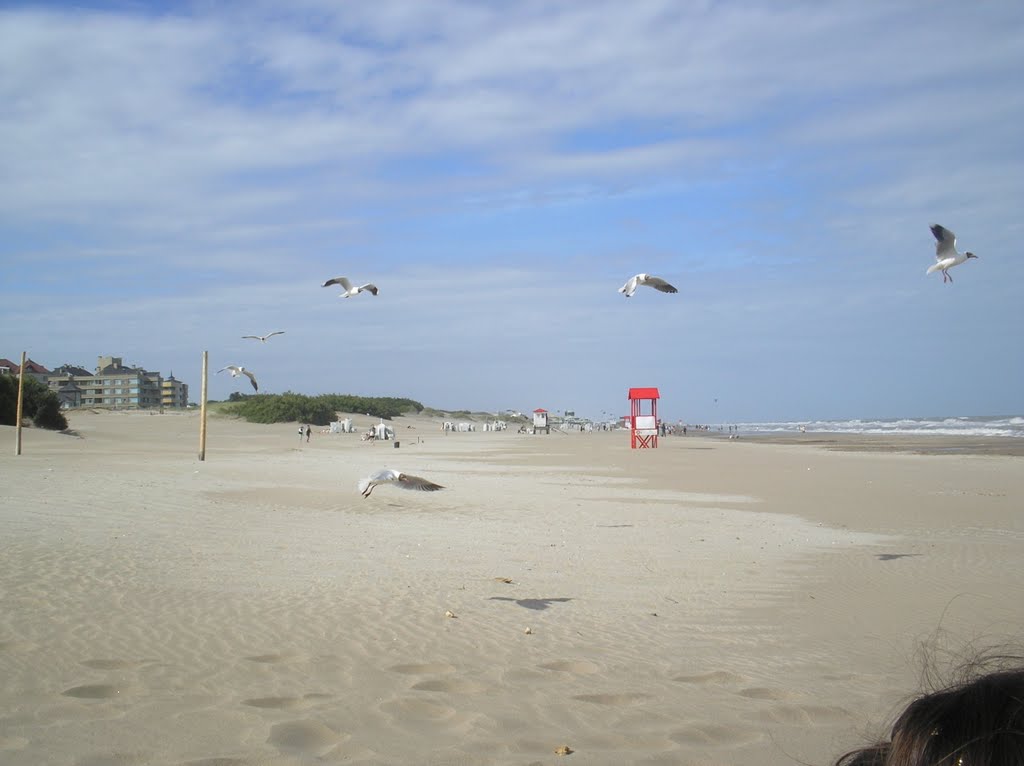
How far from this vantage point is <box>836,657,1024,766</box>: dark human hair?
1376mm

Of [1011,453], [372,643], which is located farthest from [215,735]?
[1011,453]

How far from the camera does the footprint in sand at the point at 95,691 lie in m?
4.95

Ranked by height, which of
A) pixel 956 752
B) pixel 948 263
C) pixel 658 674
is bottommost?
pixel 658 674

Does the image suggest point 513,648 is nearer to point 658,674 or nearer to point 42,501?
point 658,674

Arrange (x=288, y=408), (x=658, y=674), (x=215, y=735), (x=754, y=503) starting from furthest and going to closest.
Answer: (x=288, y=408) < (x=754, y=503) < (x=658, y=674) < (x=215, y=735)

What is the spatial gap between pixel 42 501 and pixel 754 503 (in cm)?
1347

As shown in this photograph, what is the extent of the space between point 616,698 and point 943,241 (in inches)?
505

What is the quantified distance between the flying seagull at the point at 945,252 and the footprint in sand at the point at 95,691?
1388 centimetres

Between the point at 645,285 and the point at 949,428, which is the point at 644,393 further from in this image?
the point at 949,428

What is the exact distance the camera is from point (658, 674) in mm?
5852

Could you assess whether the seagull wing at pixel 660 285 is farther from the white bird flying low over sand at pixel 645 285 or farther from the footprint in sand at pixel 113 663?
the footprint in sand at pixel 113 663

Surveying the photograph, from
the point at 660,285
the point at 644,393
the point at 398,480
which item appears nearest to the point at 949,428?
the point at 644,393

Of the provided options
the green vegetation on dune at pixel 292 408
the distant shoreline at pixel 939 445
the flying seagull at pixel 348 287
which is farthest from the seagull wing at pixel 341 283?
the green vegetation on dune at pixel 292 408

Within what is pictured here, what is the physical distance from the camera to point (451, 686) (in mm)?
5430
